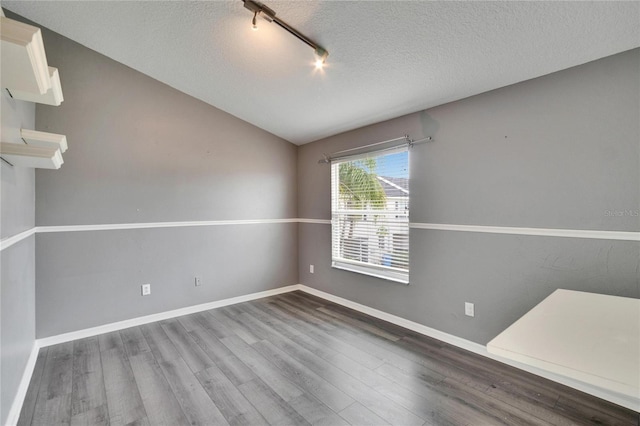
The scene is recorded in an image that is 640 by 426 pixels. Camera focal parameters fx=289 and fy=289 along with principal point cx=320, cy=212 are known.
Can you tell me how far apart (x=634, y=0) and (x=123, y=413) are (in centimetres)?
367

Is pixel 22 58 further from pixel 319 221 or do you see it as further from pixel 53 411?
pixel 319 221

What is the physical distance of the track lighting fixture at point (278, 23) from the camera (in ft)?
6.19

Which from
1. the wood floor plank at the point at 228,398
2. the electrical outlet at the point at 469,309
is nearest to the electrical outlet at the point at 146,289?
the wood floor plank at the point at 228,398

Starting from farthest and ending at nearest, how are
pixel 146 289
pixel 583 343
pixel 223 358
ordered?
pixel 146 289
pixel 223 358
pixel 583 343

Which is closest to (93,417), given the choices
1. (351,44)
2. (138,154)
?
(138,154)

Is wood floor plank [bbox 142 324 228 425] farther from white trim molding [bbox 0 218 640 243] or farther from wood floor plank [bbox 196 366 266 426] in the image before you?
white trim molding [bbox 0 218 640 243]

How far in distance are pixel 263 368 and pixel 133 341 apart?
1.41 metres

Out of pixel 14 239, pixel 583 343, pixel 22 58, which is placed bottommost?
pixel 583 343

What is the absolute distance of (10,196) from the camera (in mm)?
1750

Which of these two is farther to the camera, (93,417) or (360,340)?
(360,340)

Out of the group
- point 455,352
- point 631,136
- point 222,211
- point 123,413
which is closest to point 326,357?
point 455,352

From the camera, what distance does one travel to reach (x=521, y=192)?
7.38 ft

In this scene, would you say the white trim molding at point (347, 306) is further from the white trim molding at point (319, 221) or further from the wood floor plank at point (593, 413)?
the white trim molding at point (319, 221)

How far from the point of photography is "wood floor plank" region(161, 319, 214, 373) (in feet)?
7.76
